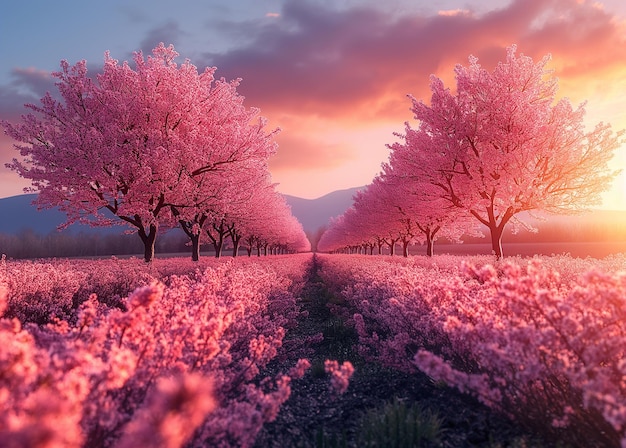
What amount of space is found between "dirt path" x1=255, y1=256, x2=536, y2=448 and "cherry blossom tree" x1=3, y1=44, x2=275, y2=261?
360 inches

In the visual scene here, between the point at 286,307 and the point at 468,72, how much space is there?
11.9 metres

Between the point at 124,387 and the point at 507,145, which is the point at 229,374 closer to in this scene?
the point at 124,387

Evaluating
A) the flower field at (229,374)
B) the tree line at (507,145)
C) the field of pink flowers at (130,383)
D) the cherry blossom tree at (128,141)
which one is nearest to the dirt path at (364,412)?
the flower field at (229,374)

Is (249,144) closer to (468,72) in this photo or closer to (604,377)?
(468,72)

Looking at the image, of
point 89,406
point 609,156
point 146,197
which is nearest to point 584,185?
point 609,156

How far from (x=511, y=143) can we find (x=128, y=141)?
13112 millimetres

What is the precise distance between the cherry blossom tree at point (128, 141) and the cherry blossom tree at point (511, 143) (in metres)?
7.24

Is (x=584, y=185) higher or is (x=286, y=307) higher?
(x=584, y=185)

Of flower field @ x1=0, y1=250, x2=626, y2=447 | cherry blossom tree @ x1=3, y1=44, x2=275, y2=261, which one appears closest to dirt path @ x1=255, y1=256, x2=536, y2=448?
flower field @ x1=0, y1=250, x2=626, y2=447

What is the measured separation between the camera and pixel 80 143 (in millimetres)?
12266

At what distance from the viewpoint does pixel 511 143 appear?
546 inches

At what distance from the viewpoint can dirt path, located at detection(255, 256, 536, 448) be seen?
3.33 metres

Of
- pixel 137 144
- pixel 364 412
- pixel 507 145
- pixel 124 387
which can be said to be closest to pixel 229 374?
pixel 124 387

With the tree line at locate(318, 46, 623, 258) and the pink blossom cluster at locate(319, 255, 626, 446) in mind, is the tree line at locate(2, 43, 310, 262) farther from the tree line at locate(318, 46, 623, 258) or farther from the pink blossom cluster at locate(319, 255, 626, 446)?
the pink blossom cluster at locate(319, 255, 626, 446)
